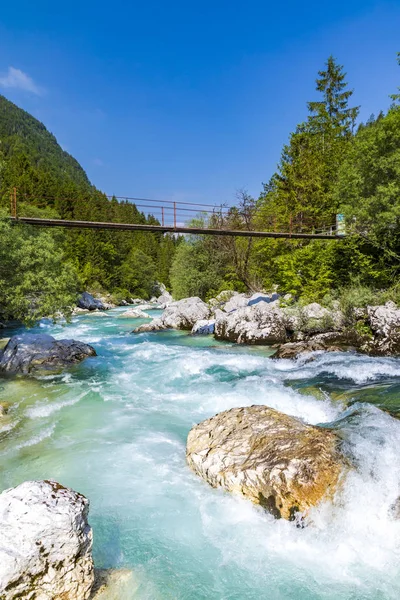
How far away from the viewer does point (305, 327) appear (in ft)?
52.1

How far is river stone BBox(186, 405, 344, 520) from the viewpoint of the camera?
180 inches

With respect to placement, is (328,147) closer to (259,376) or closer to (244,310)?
(244,310)

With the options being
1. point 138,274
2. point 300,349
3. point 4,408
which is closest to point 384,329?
point 300,349

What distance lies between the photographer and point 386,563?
3.92 metres

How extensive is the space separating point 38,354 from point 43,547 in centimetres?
1048

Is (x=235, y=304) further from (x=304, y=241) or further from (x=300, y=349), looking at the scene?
(x=300, y=349)

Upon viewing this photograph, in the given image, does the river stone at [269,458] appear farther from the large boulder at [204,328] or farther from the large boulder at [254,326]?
the large boulder at [204,328]

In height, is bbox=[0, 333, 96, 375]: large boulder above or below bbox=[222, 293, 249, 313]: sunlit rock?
below

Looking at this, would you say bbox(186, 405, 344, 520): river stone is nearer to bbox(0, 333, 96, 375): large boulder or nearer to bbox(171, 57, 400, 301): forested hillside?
bbox(0, 333, 96, 375): large boulder

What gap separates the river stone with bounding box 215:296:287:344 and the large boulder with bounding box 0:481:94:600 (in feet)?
44.0

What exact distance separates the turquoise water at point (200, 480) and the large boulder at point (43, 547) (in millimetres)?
688

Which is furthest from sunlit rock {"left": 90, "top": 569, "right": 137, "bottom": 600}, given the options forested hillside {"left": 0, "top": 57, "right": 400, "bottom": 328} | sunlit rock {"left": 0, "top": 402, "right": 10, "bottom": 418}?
forested hillside {"left": 0, "top": 57, "right": 400, "bottom": 328}

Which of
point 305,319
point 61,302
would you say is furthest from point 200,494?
point 305,319

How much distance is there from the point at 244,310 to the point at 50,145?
18986cm
